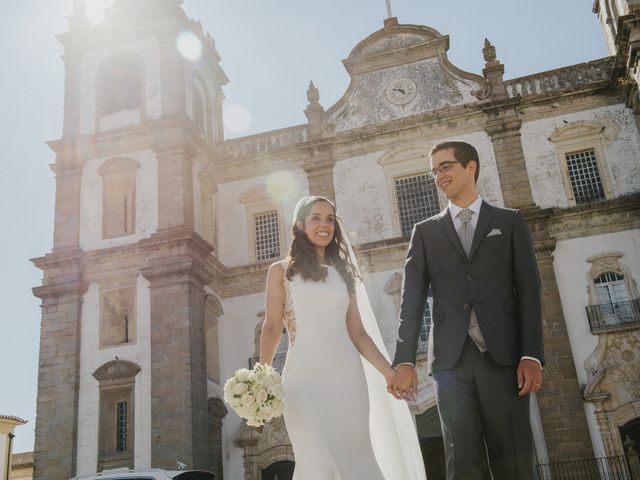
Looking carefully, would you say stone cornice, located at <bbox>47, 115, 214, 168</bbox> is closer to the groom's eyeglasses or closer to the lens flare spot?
the lens flare spot

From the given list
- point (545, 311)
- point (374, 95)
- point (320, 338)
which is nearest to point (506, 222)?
point (320, 338)

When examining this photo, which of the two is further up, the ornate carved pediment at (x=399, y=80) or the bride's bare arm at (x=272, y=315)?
the ornate carved pediment at (x=399, y=80)

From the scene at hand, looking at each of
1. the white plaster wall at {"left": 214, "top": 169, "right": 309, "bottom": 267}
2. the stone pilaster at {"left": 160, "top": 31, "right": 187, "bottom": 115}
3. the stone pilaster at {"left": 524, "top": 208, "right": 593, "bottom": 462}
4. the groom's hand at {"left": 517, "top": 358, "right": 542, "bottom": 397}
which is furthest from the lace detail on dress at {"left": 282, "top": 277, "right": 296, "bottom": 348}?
the stone pilaster at {"left": 160, "top": 31, "right": 187, "bottom": 115}

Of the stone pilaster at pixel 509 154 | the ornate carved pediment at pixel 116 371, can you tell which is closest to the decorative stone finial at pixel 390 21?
the stone pilaster at pixel 509 154

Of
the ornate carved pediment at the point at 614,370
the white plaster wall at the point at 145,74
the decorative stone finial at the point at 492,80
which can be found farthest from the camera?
the white plaster wall at the point at 145,74

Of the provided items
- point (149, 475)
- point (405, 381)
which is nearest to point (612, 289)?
point (149, 475)

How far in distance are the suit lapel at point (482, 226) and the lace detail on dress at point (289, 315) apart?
145 centimetres

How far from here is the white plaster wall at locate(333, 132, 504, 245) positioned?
20141mm

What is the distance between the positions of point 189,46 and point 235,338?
9851 mm

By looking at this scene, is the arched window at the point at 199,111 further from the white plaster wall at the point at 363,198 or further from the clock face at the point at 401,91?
the clock face at the point at 401,91

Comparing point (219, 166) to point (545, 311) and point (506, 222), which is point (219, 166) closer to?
point (545, 311)

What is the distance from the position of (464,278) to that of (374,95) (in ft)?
59.3

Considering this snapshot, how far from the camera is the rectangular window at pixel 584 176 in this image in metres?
19.5

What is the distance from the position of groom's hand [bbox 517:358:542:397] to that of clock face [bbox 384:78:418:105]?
711 inches
